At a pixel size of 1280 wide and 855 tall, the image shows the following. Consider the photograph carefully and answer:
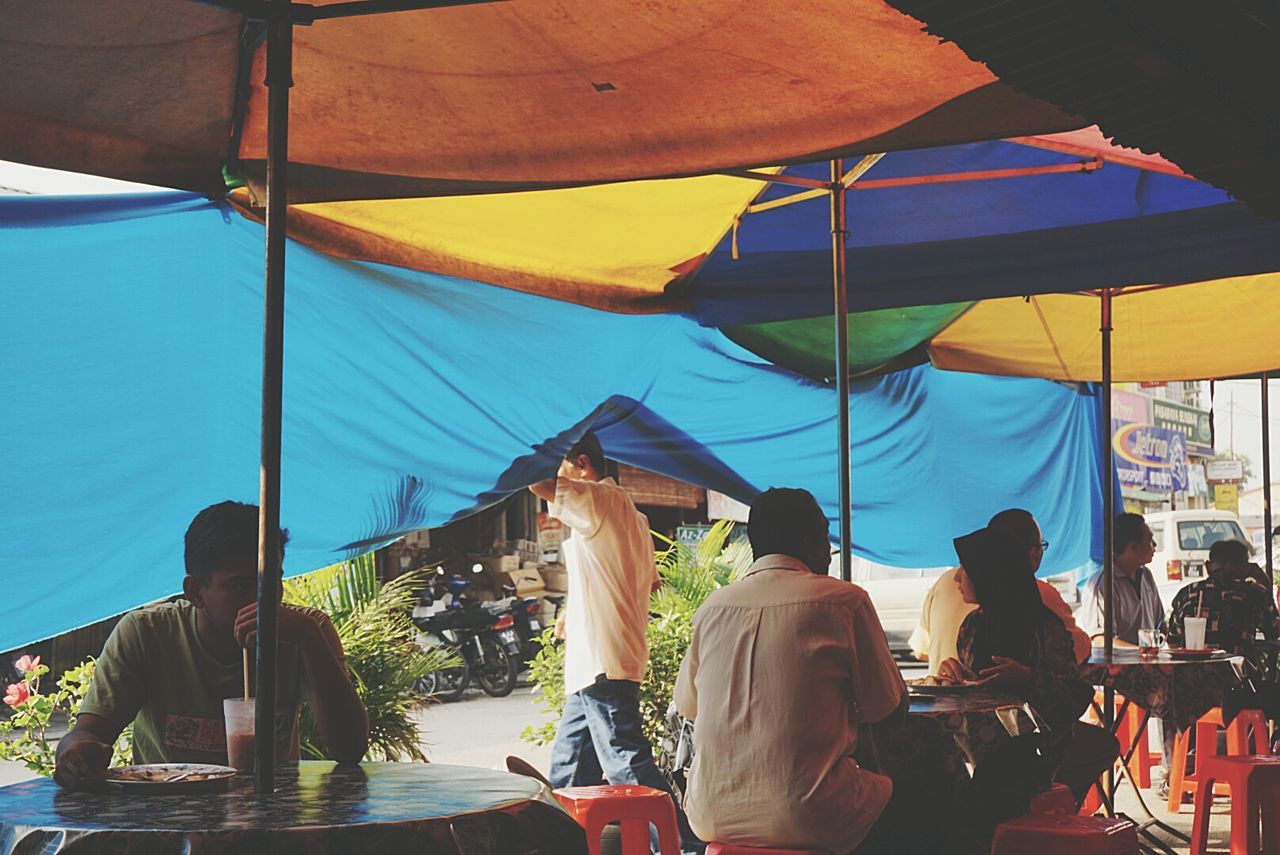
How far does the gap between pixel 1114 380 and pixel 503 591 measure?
11701 millimetres

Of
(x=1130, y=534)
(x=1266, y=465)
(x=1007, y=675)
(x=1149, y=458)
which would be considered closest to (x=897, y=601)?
(x=1266, y=465)

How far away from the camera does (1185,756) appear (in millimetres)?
7711

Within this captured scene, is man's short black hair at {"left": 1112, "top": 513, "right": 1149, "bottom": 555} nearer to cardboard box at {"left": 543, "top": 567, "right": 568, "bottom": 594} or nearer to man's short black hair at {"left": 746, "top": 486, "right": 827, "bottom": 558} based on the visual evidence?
man's short black hair at {"left": 746, "top": 486, "right": 827, "bottom": 558}

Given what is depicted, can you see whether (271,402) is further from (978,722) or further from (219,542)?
(978,722)

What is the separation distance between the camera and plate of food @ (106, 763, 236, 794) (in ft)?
7.97

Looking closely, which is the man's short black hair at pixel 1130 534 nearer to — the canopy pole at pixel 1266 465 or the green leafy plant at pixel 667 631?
the canopy pole at pixel 1266 465

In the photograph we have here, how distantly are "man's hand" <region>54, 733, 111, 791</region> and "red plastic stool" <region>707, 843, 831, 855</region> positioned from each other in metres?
1.55

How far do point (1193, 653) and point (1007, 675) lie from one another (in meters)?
2.25

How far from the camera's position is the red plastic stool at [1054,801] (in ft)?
13.8

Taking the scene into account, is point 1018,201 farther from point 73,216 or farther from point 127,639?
point 127,639

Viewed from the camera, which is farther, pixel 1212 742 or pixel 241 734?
pixel 1212 742

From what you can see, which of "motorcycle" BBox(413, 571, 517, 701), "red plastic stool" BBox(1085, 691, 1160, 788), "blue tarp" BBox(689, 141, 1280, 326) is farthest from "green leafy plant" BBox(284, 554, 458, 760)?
"motorcycle" BBox(413, 571, 517, 701)

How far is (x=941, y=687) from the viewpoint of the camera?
14.9 feet

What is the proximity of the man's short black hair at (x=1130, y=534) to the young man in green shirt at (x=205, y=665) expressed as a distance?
230 inches
